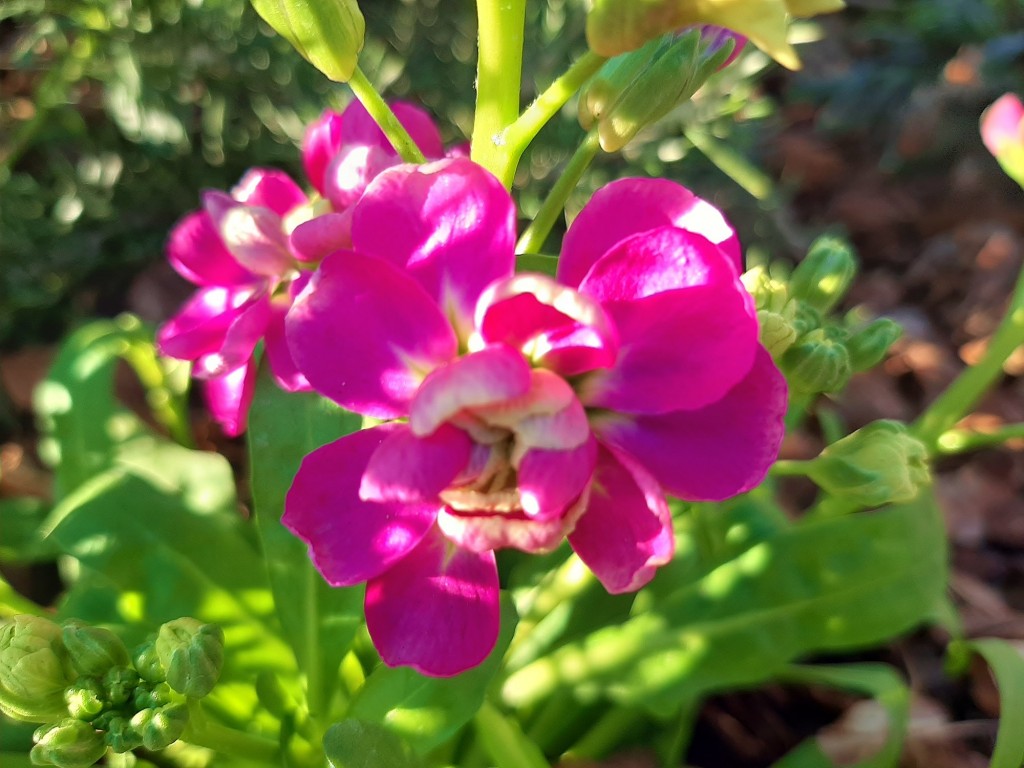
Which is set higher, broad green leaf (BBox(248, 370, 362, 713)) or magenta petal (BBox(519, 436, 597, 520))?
magenta petal (BBox(519, 436, 597, 520))

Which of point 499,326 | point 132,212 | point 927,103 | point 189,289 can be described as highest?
point 499,326

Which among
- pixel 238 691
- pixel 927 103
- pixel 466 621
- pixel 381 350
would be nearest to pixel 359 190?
pixel 381 350

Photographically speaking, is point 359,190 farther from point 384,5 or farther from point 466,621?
point 384,5

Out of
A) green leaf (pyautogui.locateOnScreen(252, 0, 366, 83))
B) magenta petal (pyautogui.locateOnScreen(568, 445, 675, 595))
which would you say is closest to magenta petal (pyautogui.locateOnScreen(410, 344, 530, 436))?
magenta petal (pyautogui.locateOnScreen(568, 445, 675, 595))

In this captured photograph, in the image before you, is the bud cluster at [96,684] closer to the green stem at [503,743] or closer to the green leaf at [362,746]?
the green leaf at [362,746]

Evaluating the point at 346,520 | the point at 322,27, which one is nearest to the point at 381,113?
the point at 322,27

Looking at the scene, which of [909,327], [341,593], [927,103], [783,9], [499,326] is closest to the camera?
[783,9]

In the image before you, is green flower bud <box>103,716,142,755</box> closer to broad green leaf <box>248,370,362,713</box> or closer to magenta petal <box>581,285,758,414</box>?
broad green leaf <box>248,370,362,713</box>
